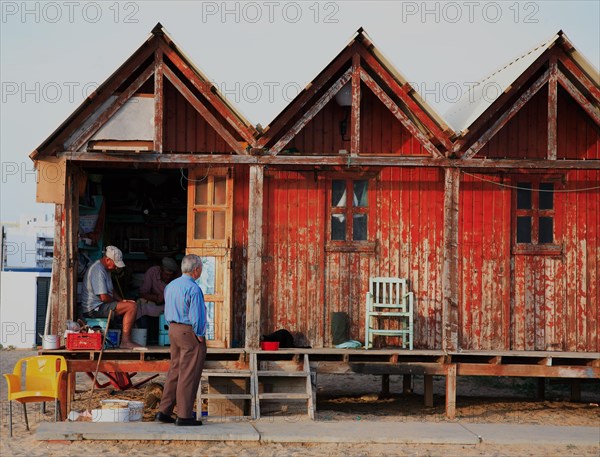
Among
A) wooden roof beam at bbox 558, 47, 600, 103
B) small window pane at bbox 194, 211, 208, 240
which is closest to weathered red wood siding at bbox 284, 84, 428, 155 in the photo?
small window pane at bbox 194, 211, 208, 240

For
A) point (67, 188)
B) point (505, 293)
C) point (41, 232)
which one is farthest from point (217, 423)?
point (41, 232)

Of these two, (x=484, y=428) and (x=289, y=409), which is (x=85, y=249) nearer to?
(x=289, y=409)

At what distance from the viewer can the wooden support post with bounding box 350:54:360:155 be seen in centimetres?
1355

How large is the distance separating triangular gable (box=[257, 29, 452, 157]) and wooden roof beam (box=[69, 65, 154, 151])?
6.32ft

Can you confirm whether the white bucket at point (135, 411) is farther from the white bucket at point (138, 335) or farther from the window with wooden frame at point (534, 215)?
the window with wooden frame at point (534, 215)

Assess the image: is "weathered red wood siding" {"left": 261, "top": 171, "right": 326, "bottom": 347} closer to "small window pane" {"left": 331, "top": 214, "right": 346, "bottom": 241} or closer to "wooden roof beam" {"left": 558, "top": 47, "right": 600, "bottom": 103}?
"small window pane" {"left": 331, "top": 214, "right": 346, "bottom": 241}

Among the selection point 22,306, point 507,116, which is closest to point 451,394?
point 507,116

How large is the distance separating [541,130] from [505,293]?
105 inches

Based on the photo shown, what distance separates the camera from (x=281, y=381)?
1328 centimetres

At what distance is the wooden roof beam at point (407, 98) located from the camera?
13.8 m

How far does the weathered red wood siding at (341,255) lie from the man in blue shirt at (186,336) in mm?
3342

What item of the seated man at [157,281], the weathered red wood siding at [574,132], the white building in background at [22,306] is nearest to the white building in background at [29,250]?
the white building in background at [22,306]

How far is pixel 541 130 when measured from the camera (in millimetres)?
14992

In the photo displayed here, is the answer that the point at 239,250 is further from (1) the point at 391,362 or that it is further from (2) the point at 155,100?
(1) the point at 391,362
